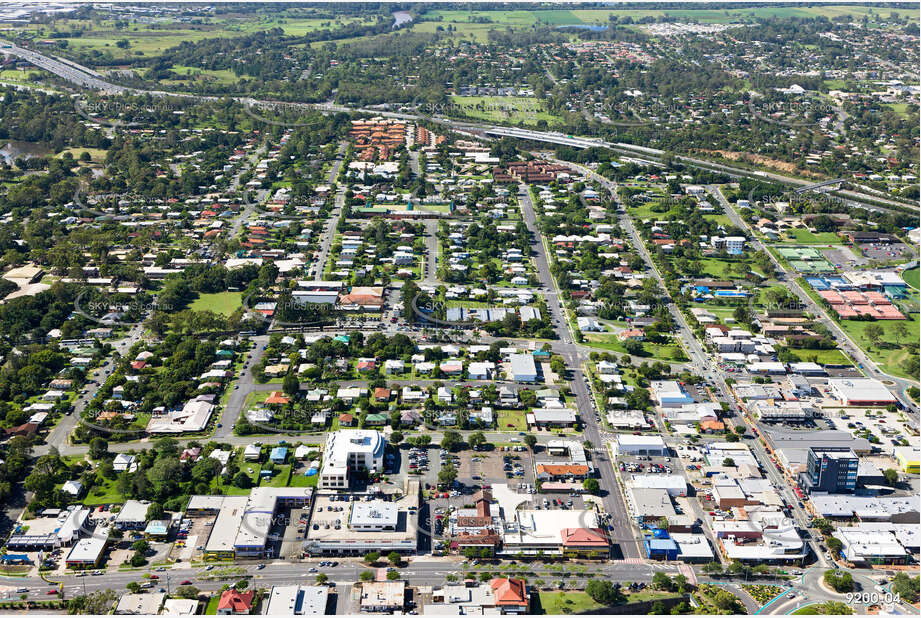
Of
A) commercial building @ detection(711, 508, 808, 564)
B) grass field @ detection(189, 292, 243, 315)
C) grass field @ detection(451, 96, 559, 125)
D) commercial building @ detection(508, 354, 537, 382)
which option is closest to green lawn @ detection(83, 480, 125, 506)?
grass field @ detection(189, 292, 243, 315)

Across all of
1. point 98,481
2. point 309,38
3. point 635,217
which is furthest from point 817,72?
point 98,481

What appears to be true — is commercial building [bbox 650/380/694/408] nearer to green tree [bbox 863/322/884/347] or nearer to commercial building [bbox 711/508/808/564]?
commercial building [bbox 711/508/808/564]

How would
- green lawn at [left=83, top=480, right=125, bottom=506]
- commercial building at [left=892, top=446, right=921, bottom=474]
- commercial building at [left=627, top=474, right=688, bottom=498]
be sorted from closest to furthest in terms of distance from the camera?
green lawn at [left=83, top=480, right=125, bottom=506] < commercial building at [left=627, top=474, right=688, bottom=498] < commercial building at [left=892, top=446, right=921, bottom=474]

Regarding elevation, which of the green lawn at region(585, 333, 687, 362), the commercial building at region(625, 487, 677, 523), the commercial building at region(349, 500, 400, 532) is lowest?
the green lawn at region(585, 333, 687, 362)

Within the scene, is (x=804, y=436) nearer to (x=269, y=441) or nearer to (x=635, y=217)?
(x=269, y=441)

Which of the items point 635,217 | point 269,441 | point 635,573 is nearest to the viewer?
point 635,573

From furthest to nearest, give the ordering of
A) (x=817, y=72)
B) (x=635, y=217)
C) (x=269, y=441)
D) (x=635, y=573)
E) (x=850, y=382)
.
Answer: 1. (x=817, y=72)
2. (x=635, y=217)
3. (x=850, y=382)
4. (x=269, y=441)
5. (x=635, y=573)

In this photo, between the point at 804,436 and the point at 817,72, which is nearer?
the point at 804,436

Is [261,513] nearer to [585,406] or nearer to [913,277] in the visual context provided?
[585,406]
